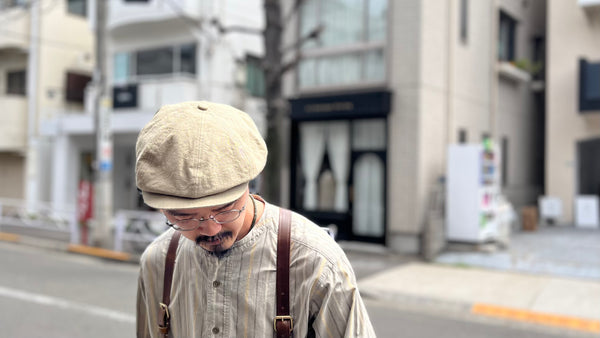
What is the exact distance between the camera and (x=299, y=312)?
61.9 inches

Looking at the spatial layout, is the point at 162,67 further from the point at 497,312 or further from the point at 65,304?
the point at 497,312

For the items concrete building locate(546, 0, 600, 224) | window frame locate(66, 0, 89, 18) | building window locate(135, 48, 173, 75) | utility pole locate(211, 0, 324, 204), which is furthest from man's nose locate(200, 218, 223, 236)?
window frame locate(66, 0, 89, 18)

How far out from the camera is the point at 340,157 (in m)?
12.8

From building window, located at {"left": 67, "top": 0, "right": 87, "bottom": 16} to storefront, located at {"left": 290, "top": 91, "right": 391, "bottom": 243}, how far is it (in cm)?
1235

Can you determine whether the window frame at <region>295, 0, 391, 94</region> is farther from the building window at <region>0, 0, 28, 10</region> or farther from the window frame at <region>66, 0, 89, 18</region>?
the building window at <region>0, 0, 28, 10</region>

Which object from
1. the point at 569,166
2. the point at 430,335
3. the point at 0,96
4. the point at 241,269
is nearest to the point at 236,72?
the point at 0,96

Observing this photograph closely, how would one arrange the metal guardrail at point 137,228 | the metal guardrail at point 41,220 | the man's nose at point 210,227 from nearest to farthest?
the man's nose at point 210,227, the metal guardrail at point 137,228, the metal guardrail at point 41,220

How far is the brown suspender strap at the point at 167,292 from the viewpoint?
1.73 m

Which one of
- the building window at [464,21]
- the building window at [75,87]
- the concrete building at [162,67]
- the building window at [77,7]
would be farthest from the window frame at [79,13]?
the building window at [464,21]

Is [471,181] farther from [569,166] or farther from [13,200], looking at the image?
[13,200]

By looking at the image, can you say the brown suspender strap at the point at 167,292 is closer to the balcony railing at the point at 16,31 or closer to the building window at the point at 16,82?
the balcony railing at the point at 16,31

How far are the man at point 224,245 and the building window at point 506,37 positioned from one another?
16.8m

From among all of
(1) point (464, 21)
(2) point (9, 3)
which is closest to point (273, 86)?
(1) point (464, 21)

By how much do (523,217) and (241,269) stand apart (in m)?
15.0
